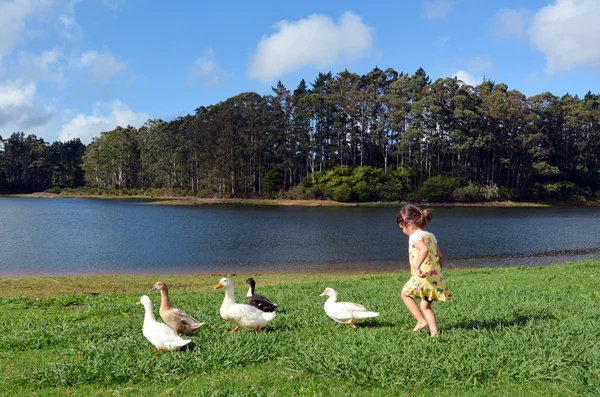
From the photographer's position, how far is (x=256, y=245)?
28703 mm

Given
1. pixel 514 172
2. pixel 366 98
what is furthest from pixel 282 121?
pixel 514 172

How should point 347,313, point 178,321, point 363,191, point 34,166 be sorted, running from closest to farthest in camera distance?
point 178,321, point 347,313, point 363,191, point 34,166

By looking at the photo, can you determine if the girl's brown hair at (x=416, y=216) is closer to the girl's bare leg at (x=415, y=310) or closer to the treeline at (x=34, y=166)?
the girl's bare leg at (x=415, y=310)

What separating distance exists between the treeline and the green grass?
107m

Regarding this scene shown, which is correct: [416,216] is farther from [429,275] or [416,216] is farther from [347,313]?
[347,313]

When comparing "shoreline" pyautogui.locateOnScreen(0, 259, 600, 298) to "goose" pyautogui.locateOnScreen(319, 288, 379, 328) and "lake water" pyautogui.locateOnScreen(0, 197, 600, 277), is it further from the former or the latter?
"goose" pyautogui.locateOnScreen(319, 288, 379, 328)

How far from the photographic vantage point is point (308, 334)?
21.6 feet

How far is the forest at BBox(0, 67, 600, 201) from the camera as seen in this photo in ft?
239

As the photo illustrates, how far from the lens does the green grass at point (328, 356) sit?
4730 millimetres

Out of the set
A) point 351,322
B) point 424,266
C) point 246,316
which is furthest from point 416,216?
point 246,316

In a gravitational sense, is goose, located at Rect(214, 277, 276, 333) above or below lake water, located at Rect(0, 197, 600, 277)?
above

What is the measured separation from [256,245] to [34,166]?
308 ft

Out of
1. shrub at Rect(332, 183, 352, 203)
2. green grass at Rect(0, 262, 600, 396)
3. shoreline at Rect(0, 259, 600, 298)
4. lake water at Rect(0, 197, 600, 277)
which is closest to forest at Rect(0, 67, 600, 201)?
shrub at Rect(332, 183, 352, 203)

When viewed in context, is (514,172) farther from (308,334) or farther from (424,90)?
(308,334)
